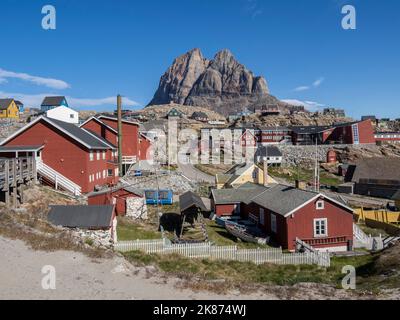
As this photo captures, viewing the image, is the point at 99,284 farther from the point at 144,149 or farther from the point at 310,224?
the point at 144,149

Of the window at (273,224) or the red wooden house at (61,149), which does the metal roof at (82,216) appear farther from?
the window at (273,224)

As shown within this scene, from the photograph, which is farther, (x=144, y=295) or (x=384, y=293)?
(x=384, y=293)

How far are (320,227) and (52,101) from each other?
9953 centimetres

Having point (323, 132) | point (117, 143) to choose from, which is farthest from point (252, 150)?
point (117, 143)

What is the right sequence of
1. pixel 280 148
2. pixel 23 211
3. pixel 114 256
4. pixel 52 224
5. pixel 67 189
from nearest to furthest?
pixel 114 256, pixel 52 224, pixel 23 211, pixel 67 189, pixel 280 148

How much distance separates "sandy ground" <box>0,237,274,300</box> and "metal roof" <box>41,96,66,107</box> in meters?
98.1

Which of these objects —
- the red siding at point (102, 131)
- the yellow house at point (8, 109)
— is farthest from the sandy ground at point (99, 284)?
the yellow house at point (8, 109)

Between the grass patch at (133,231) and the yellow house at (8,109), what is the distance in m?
81.3

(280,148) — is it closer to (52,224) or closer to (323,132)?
(323,132)

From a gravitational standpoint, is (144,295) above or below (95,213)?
below

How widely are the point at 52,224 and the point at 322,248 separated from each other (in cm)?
1887

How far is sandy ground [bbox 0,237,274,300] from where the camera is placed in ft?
37.1

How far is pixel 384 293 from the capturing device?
12.5 metres
